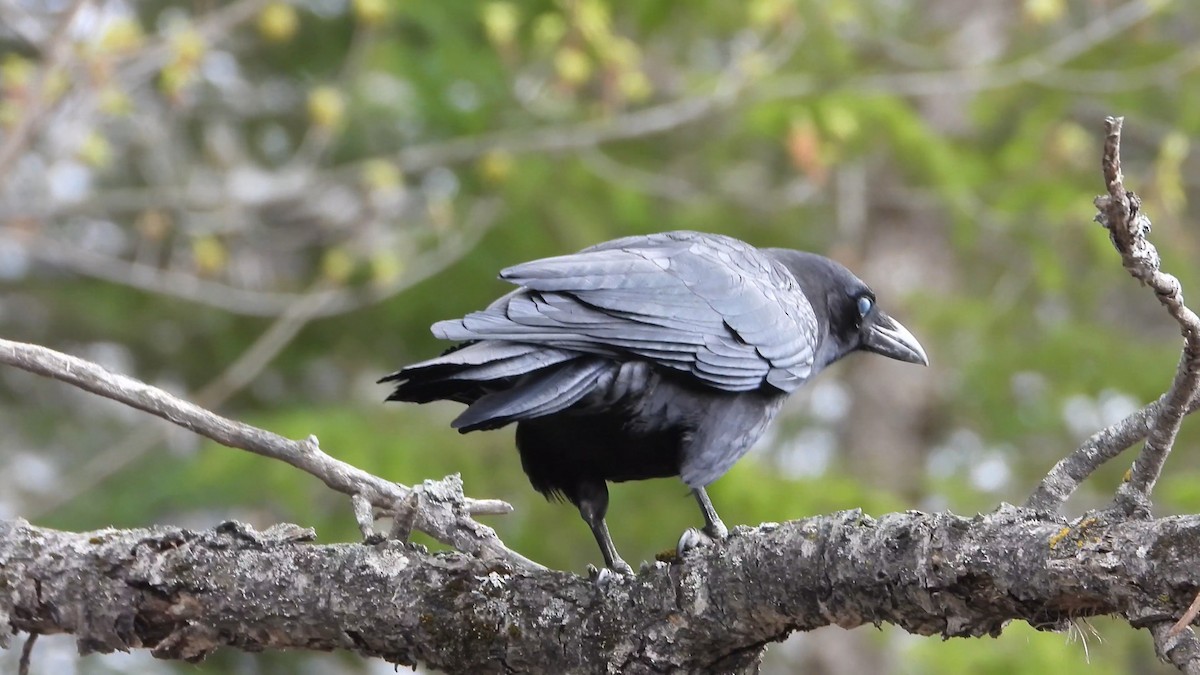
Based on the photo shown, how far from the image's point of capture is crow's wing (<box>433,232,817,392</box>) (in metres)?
3.42

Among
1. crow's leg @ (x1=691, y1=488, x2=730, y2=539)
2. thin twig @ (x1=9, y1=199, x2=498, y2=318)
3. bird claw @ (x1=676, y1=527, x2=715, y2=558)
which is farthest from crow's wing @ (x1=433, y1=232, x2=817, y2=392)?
thin twig @ (x1=9, y1=199, x2=498, y2=318)

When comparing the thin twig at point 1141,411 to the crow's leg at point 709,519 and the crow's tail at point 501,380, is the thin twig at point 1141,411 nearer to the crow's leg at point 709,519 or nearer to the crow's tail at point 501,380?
the crow's leg at point 709,519

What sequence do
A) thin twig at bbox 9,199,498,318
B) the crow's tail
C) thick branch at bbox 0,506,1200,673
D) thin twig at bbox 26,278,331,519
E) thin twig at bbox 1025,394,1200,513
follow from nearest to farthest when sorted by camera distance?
thick branch at bbox 0,506,1200,673 → thin twig at bbox 1025,394,1200,513 → the crow's tail → thin twig at bbox 9,199,498,318 → thin twig at bbox 26,278,331,519

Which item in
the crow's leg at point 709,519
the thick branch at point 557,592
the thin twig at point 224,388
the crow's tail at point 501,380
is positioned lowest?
the thick branch at point 557,592

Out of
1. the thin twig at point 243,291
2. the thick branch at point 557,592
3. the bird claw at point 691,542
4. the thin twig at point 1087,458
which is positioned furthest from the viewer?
the thin twig at point 243,291

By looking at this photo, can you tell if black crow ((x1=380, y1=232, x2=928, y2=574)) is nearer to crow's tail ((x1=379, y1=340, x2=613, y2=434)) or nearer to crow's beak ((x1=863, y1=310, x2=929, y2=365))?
crow's tail ((x1=379, y1=340, x2=613, y2=434))

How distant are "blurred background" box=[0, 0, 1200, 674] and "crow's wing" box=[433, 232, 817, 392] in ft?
7.51

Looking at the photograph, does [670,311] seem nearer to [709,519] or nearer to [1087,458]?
[709,519]

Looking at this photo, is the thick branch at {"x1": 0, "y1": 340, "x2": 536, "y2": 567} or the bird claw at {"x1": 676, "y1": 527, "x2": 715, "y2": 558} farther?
the thick branch at {"x1": 0, "y1": 340, "x2": 536, "y2": 567}

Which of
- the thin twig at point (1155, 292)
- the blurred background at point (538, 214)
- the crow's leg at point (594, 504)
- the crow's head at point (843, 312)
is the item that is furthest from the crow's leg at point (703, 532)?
the blurred background at point (538, 214)

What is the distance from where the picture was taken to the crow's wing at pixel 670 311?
3.42 metres

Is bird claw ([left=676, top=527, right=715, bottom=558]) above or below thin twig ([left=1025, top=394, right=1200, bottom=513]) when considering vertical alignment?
above

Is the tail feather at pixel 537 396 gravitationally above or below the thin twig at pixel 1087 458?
above

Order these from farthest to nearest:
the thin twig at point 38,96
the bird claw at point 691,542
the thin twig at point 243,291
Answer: the thin twig at point 243,291, the thin twig at point 38,96, the bird claw at point 691,542
